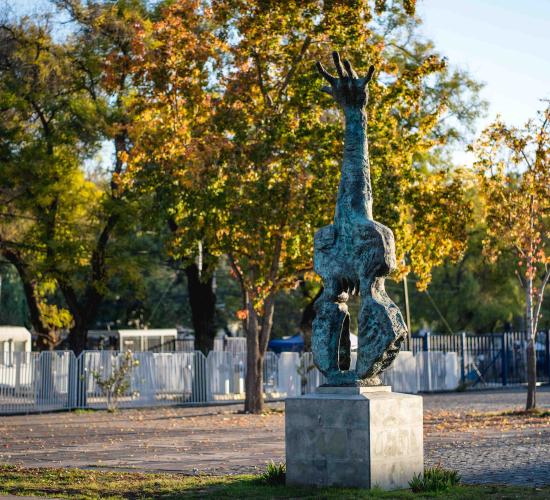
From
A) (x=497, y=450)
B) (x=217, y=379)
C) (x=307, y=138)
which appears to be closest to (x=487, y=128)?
(x=307, y=138)

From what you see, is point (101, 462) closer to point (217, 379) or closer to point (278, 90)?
point (278, 90)

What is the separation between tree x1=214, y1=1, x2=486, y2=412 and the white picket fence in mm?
5292

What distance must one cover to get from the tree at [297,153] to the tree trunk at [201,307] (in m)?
7.78

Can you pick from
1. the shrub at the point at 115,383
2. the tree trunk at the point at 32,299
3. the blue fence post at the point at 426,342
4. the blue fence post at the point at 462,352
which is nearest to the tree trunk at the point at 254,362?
the shrub at the point at 115,383

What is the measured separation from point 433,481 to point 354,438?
3.61 feet

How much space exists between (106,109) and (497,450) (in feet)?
67.9

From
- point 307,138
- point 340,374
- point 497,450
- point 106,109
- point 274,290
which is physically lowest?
point 497,450

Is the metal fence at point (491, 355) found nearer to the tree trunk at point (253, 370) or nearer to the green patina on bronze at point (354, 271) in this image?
the tree trunk at point (253, 370)

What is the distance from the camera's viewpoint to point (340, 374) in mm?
12320

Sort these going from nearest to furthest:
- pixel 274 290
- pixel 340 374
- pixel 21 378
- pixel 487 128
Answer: pixel 340 374
pixel 487 128
pixel 274 290
pixel 21 378

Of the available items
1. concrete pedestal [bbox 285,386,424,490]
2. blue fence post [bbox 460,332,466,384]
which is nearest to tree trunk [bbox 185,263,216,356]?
blue fence post [bbox 460,332,466,384]

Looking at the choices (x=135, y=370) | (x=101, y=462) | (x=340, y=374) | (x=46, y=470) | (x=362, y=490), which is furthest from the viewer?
(x=135, y=370)

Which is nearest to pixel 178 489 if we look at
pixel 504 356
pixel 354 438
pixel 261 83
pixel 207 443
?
pixel 354 438

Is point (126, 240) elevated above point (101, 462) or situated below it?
above
